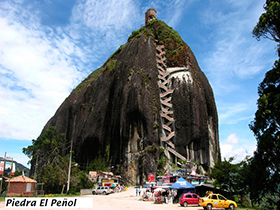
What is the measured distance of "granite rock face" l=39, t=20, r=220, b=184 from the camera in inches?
1880

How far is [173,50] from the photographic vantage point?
6228 centimetres

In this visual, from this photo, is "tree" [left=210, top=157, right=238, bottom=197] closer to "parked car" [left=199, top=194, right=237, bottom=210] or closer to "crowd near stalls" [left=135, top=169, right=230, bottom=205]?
"crowd near stalls" [left=135, top=169, right=230, bottom=205]

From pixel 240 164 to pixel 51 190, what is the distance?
29.3 m

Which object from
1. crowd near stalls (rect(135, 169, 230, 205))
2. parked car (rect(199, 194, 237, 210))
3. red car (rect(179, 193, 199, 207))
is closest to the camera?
parked car (rect(199, 194, 237, 210))

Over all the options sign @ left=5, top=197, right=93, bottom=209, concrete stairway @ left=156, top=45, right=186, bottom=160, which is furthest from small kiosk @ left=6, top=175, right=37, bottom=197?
concrete stairway @ left=156, top=45, right=186, bottom=160

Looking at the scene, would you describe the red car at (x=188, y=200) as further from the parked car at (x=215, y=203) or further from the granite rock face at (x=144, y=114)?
the granite rock face at (x=144, y=114)

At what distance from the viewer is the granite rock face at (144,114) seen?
47750mm

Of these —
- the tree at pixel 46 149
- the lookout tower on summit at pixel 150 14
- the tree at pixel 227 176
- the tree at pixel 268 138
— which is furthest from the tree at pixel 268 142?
the lookout tower on summit at pixel 150 14

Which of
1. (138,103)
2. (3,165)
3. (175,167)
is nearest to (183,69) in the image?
(138,103)

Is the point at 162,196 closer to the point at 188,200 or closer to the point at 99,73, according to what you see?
the point at 188,200

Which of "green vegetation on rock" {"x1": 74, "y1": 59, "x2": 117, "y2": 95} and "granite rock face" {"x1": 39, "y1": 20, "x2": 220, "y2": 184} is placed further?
"green vegetation on rock" {"x1": 74, "y1": 59, "x2": 117, "y2": 95}

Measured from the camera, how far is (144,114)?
4903cm

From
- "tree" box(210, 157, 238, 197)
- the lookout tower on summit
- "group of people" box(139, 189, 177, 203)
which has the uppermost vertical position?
the lookout tower on summit

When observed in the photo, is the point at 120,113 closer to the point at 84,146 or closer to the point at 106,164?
the point at 106,164
